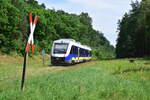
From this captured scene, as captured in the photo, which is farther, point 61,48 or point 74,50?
point 74,50

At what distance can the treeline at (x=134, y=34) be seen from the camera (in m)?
84.1

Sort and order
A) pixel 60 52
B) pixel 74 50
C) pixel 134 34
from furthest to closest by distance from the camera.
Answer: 1. pixel 134 34
2. pixel 74 50
3. pixel 60 52

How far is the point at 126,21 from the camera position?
10138 centimetres

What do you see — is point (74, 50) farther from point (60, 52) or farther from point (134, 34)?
point (134, 34)

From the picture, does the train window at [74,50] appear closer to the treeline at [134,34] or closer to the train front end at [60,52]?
the train front end at [60,52]

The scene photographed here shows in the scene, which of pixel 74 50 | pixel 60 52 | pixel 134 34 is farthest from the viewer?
Result: pixel 134 34

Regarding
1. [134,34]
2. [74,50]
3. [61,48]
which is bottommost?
[74,50]

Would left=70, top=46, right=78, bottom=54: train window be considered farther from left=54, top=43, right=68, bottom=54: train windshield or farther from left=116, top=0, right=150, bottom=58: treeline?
left=116, top=0, right=150, bottom=58: treeline

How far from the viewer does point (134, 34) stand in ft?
295

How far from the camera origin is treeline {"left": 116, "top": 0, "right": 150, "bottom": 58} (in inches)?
3311

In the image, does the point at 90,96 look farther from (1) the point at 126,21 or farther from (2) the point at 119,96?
(1) the point at 126,21

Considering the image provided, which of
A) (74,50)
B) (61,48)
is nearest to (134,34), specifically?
(74,50)

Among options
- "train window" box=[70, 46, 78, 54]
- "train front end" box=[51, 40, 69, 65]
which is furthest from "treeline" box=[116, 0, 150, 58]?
"train front end" box=[51, 40, 69, 65]

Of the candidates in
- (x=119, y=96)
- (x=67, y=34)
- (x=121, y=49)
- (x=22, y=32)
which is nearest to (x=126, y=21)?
(x=121, y=49)
